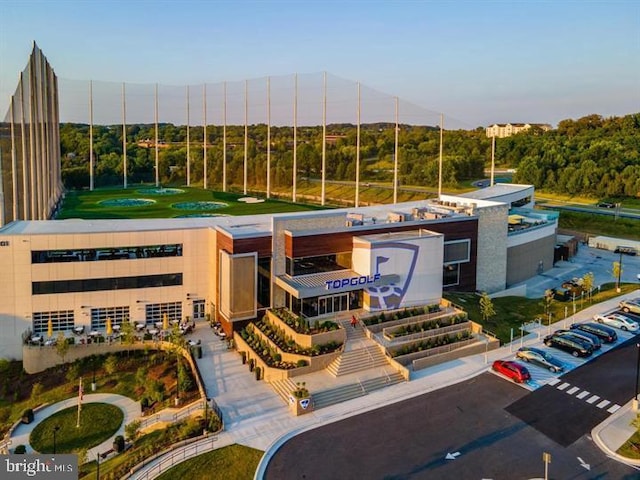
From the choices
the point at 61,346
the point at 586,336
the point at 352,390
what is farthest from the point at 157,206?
the point at 586,336

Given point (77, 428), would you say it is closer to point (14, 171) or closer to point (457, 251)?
point (14, 171)

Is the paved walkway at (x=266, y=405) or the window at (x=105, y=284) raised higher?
the window at (x=105, y=284)

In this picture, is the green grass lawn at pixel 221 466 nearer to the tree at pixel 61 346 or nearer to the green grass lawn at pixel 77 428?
the green grass lawn at pixel 77 428

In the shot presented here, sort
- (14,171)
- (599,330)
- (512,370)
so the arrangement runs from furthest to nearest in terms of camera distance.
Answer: (14,171) < (599,330) < (512,370)

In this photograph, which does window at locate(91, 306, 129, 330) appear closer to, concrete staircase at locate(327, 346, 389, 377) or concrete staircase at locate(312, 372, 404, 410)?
A: concrete staircase at locate(327, 346, 389, 377)

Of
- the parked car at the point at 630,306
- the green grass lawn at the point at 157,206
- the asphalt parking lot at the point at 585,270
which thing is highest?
the green grass lawn at the point at 157,206

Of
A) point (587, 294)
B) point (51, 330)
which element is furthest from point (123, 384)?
point (587, 294)

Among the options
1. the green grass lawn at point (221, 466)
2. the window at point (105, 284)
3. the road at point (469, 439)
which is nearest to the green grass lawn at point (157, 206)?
the window at point (105, 284)
